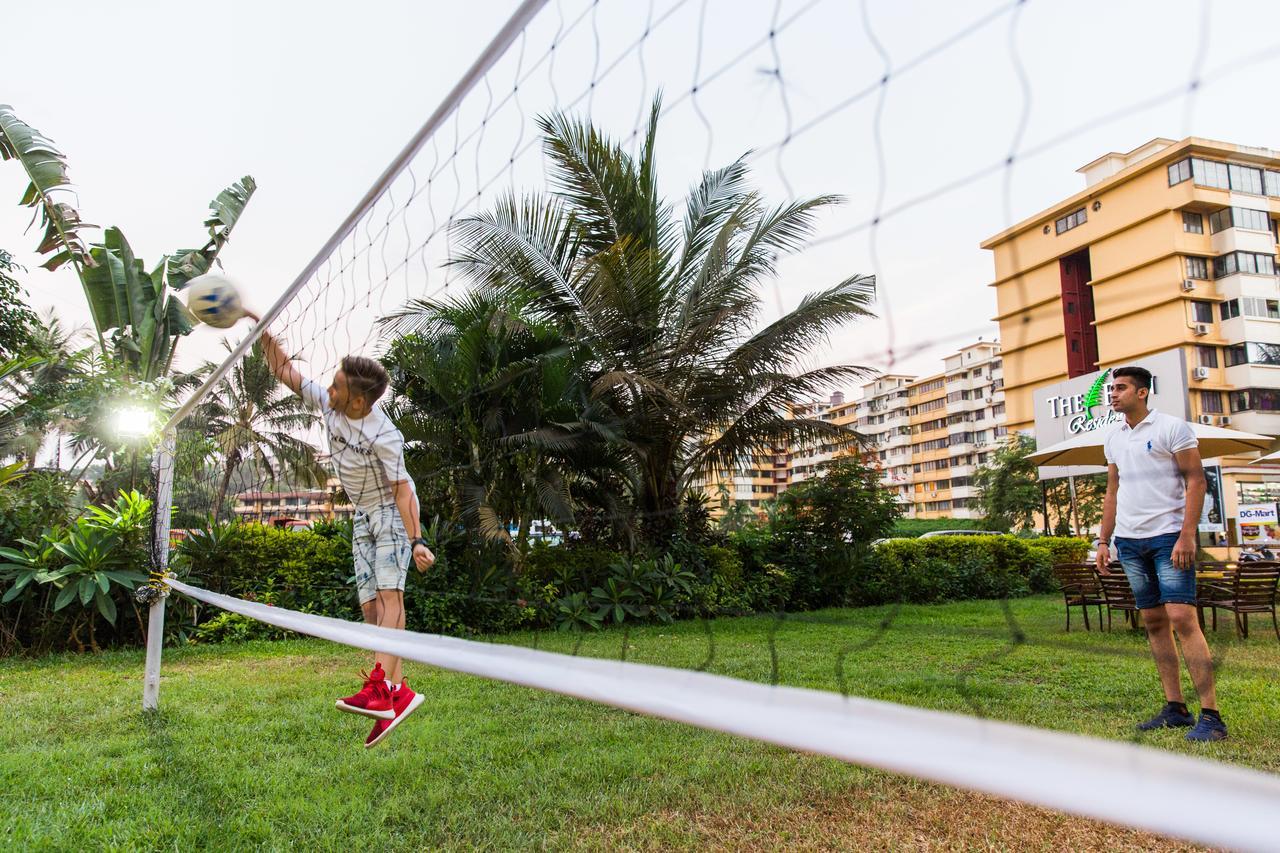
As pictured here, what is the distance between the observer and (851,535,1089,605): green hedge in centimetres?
1020

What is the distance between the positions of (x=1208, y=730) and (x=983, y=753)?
10.8ft

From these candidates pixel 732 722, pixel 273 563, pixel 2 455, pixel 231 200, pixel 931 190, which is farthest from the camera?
pixel 2 455

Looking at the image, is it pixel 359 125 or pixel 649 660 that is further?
pixel 649 660

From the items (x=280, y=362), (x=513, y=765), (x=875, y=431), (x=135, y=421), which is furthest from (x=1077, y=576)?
(x=135, y=421)

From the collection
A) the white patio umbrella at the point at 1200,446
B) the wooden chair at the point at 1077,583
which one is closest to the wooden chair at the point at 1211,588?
the wooden chair at the point at 1077,583

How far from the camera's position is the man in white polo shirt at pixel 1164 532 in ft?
10.8

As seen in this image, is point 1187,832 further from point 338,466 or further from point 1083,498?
point 1083,498

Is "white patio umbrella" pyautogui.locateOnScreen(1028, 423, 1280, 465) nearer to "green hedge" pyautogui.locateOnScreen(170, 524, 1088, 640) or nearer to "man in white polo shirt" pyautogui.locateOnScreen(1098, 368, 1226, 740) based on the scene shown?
"green hedge" pyautogui.locateOnScreen(170, 524, 1088, 640)

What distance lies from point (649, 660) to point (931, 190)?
4.47 metres

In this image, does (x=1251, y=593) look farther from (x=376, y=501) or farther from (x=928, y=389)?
(x=376, y=501)

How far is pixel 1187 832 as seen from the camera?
0.69 m

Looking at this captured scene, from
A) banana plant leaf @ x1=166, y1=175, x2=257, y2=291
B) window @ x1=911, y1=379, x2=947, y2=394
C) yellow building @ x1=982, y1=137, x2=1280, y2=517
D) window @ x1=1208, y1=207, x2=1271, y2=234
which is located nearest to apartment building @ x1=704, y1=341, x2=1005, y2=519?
window @ x1=911, y1=379, x2=947, y2=394

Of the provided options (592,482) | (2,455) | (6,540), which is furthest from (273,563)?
(2,455)

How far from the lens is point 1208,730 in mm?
3334
